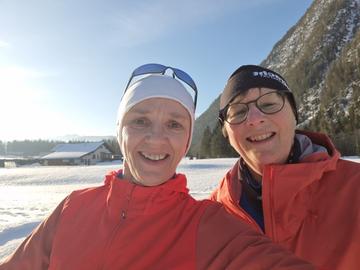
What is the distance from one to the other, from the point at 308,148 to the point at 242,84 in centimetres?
59

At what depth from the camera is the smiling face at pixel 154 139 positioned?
6.41 ft

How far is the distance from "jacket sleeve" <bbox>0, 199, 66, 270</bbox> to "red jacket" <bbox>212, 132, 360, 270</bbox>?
1.17 m

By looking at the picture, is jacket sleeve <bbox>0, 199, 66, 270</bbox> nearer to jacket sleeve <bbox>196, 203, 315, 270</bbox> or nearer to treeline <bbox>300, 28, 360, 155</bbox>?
jacket sleeve <bbox>196, 203, 315, 270</bbox>

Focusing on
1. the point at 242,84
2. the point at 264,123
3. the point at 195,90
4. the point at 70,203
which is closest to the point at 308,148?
the point at 264,123

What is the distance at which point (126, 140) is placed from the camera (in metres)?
2.00

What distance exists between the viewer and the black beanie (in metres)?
2.51

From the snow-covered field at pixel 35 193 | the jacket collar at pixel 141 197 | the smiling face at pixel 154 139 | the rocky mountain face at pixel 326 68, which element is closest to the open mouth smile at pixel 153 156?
the smiling face at pixel 154 139

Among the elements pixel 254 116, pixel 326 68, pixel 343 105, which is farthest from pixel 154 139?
pixel 326 68

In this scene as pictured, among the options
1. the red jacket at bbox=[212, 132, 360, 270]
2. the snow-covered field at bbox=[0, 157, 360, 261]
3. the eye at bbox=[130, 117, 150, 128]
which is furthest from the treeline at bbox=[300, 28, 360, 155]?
the eye at bbox=[130, 117, 150, 128]

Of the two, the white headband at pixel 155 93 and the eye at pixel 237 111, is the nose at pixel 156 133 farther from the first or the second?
the eye at pixel 237 111

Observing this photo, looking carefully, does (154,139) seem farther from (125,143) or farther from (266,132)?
(266,132)

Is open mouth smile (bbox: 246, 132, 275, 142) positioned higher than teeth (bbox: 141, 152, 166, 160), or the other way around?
open mouth smile (bbox: 246, 132, 275, 142)

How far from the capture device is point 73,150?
2778 inches

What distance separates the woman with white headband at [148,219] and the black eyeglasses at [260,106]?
0.50 m
